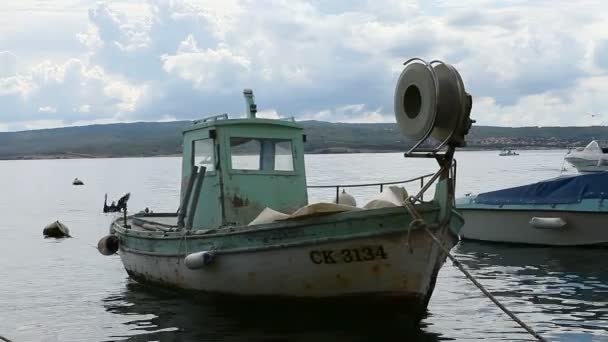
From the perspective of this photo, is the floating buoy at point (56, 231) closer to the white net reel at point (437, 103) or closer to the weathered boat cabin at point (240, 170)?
the weathered boat cabin at point (240, 170)

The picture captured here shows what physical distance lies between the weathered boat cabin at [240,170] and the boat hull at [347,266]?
165 centimetres

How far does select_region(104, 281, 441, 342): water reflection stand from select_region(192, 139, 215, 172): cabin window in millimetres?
2641

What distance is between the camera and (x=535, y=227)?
79.7 ft

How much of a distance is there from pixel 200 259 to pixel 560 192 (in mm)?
12630

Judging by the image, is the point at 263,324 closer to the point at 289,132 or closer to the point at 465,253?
the point at 289,132

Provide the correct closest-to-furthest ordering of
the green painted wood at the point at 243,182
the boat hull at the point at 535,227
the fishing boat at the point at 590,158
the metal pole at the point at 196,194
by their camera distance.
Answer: the green painted wood at the point at 243,182 < the metal pole at the point at 196,194 < the boat hull at the point at 535,227 < the fishing boat at the point at 590,158

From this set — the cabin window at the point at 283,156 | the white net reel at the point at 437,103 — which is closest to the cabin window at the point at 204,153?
the cabin window at the point at 283,156

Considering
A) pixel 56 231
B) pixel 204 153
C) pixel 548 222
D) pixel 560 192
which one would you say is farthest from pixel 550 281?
pixel 56 231

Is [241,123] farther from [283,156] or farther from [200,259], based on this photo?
[200,259]

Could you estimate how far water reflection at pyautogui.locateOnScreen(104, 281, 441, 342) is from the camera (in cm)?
1436

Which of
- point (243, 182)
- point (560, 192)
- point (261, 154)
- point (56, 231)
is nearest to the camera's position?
point (243, 182)

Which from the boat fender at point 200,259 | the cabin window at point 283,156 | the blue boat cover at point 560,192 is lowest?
the boat fender at point 200,259

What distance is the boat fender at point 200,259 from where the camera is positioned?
15195 millimetres

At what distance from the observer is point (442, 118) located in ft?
42.2
